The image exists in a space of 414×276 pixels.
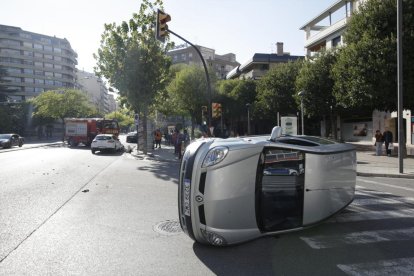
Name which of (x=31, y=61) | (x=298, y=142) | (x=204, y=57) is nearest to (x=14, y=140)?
(x=298, y=142)

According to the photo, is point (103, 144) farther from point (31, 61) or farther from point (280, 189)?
point (31, 61)

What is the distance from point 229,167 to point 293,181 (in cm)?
109

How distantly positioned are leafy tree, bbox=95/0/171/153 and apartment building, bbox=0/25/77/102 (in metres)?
76.6

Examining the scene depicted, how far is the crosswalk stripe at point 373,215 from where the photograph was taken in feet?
20.4

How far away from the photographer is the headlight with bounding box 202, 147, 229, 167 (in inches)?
176

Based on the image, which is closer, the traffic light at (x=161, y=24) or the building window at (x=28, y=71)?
the traffic light at (x=161, y=24)

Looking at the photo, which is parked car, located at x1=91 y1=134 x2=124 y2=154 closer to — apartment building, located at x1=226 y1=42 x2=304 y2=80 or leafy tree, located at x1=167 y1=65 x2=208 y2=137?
leafy tree, located at x1=167 y1=65 x2=208 y2=137

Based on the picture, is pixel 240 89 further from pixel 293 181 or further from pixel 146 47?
pixel 293 181

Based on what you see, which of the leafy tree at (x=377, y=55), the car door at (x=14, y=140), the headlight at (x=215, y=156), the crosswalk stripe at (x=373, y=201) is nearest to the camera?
the headlight at (x=215, y=156)

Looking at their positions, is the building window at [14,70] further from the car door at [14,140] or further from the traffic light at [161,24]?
the traffic light at [161,24]

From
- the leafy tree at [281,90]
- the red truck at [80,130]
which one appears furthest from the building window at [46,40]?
the leafy tree at [281,90]

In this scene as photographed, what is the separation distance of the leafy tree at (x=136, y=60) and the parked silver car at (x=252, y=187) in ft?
63.4

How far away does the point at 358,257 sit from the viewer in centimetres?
436

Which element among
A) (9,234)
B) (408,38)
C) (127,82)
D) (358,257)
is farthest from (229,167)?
(127,82)
